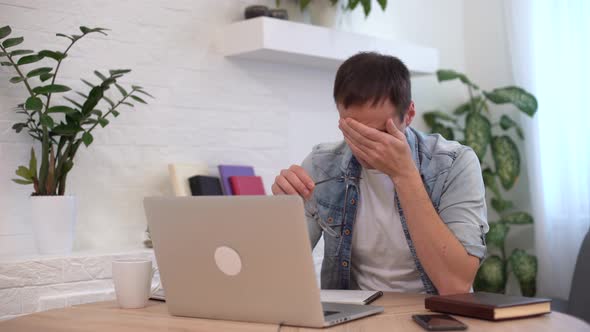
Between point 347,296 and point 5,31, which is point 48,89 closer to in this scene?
point 5,31

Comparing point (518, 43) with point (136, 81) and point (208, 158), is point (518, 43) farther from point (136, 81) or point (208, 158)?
point (136, 81)

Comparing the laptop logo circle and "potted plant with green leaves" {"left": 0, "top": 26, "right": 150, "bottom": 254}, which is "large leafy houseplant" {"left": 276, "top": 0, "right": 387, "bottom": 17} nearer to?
"potted plant with green leaves" {"left": 0, "top": 26, "right": 150, "bottom": 254}

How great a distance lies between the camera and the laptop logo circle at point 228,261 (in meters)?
1.26

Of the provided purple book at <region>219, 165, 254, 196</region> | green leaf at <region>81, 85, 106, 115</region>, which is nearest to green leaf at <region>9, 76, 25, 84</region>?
green leaf at <region>81, 85, 106, 115</region>

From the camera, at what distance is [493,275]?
366 cm

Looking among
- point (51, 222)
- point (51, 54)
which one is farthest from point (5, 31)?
point (51, 222)

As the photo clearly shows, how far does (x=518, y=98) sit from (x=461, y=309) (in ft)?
8.18

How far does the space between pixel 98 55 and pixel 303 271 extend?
1803 millimetres

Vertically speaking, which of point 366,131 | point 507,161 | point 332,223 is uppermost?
point 366,131

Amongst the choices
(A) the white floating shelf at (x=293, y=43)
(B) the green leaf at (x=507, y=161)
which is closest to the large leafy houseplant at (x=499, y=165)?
(B) the green leaf at (x=507, y=161)

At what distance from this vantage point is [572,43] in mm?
3592

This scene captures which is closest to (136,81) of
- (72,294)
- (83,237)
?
(83,237)

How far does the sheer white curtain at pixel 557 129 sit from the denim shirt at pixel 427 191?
1886 millimetres

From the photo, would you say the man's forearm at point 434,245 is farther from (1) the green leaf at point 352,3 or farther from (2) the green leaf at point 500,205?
(2) the green leaf at point 500,205
